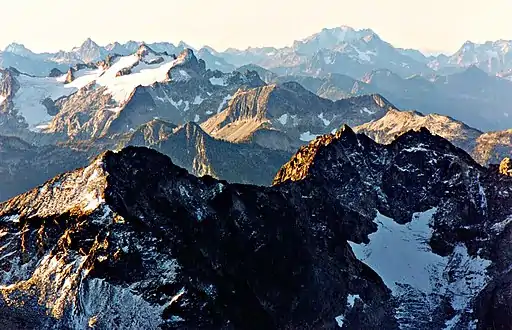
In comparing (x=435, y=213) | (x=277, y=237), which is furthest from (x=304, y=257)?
(x=435, y=213)

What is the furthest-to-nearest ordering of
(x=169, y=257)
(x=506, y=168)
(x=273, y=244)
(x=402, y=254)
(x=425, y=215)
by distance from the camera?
(x=506, y=168) < (x=425, y=215) < (x=402, y=254) < (x=273, y=244) < (x=169, y=257)

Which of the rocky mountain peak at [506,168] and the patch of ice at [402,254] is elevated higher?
the rocky mountain peak at [506,168]

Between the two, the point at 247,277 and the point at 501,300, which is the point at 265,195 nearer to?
the point at 247,277

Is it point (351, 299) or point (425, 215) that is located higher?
point (425, 215)

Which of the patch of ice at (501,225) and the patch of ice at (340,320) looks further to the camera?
the patch of ice at (501,225)

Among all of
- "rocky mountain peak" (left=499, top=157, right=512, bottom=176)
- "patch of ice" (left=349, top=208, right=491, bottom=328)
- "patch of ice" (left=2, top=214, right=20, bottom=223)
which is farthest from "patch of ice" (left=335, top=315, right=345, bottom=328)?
"rocky mountain peak" (left=499, top=157, right=512, bottom=176)

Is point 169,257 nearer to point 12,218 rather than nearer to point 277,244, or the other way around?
point 277,244

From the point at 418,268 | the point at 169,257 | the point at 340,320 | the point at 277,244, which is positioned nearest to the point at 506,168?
the point at 418,268

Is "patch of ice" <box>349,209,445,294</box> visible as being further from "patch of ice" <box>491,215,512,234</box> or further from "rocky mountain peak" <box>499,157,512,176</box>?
"rocky mountain peak" <box>499,157,512,176</box>

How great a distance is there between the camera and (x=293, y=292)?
128125 mm

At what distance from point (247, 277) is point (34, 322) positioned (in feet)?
148

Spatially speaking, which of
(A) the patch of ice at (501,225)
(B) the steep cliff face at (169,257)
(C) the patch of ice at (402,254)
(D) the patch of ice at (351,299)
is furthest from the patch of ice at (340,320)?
Result: (A) the patch of ice at (501,225)

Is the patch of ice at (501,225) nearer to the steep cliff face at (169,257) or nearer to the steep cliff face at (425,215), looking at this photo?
the steep cliff face at (425,215)

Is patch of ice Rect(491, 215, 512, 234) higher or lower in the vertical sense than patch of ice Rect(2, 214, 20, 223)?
higher
